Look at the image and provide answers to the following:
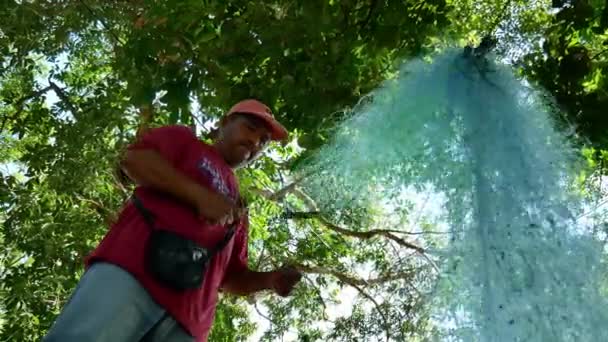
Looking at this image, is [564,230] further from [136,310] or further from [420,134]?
[136,310]

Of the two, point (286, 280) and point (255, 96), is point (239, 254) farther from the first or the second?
point (255, 96)

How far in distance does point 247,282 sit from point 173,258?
396mm

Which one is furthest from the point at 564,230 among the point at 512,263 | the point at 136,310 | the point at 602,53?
the point at 602,53

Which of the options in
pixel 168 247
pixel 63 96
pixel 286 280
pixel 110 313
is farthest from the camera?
pixel 63 96

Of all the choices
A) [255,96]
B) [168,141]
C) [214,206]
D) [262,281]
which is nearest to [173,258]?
[214,206]

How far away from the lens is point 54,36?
4.54 metres

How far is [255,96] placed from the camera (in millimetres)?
2746

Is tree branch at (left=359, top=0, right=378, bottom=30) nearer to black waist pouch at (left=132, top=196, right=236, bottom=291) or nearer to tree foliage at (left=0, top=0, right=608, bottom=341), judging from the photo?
tree foliage at (left=0, top=0, right=608, bottom=341)

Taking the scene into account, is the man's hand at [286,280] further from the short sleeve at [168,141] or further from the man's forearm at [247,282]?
the short sleeve at [168,141]

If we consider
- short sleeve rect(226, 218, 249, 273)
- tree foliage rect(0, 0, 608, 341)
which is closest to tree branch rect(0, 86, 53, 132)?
tree foliage rect(0, 0, 608, 341)

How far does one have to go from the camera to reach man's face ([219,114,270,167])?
1697 millimetres

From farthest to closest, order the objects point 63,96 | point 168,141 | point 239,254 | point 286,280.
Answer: point 63,96, point 239,254, point 286,280, point 168,141

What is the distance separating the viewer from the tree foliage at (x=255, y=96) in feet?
8.27

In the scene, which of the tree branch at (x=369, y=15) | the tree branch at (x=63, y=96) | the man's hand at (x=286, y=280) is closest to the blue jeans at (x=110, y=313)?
the man's hand at (x=286, y=280)
